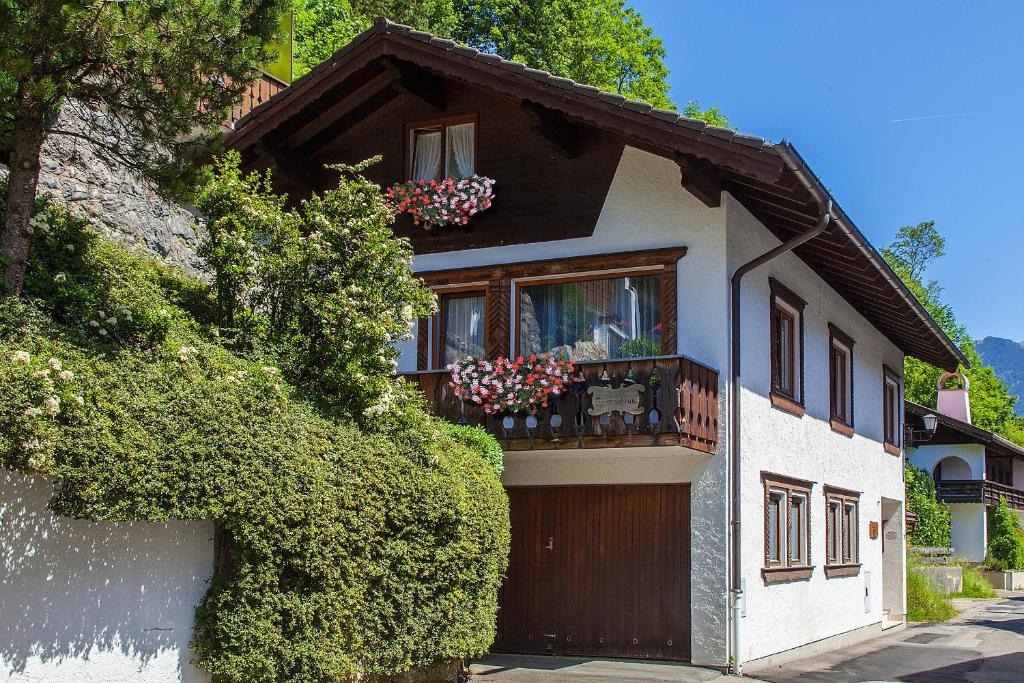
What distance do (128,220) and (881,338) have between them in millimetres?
14006

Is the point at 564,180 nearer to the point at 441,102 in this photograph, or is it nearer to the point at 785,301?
the point at 441,102

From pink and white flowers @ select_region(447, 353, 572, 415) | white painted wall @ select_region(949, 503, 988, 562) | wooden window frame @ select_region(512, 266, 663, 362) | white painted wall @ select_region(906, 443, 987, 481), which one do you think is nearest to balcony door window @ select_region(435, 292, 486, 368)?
wooden window frame @ select_region(512, 266, 663, 362)

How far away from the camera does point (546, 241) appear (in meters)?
14.6

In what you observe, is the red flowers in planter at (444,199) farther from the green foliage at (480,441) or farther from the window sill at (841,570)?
the window sill at (841,570)

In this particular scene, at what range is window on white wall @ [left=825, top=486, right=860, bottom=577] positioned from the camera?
17.8m

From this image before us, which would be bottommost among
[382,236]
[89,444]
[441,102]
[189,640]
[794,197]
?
[189,640]

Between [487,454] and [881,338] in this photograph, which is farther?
[881,338]

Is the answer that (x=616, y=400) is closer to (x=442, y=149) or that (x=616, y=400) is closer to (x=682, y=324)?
(x=682, y=324)

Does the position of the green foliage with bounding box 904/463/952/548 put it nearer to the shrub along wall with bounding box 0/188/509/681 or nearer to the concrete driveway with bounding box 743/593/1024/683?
the concrete driveway with bounding box 743/593/1024/683

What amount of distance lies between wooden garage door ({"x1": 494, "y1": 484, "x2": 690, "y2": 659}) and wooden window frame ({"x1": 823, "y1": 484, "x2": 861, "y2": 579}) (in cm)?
471

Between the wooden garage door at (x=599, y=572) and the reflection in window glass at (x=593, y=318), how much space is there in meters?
1.66

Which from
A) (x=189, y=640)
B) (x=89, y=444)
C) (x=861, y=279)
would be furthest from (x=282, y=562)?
(x=861, y=279)

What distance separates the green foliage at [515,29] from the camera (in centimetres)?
3120

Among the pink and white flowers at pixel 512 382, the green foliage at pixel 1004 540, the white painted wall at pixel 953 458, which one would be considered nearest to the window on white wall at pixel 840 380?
the pink and white flowers at pixel 512 382
